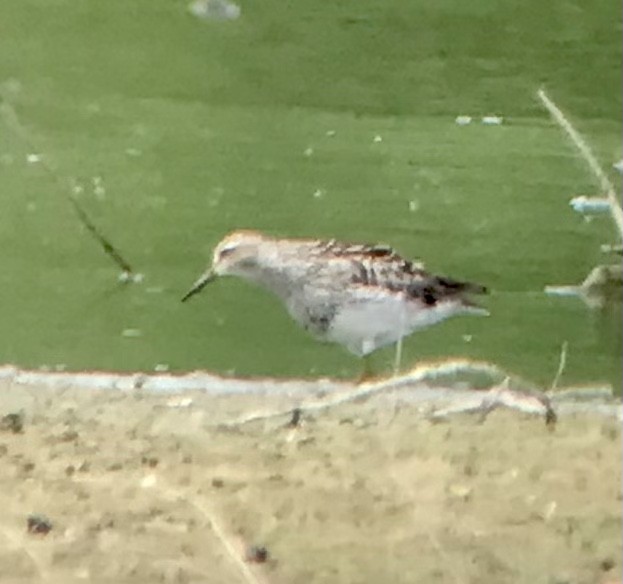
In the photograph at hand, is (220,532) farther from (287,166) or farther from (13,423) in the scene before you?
(287,166)

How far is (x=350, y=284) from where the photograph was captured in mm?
1021

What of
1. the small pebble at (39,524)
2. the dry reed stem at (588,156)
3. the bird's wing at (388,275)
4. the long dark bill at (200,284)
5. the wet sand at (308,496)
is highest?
the dry reed stem at (588,156)

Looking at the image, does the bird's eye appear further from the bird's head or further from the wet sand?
the wet sand

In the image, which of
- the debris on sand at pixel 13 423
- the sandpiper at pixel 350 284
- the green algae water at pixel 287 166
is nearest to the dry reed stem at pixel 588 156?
the green algae water at pixel 287 166

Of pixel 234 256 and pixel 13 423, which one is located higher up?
pixel 234 256

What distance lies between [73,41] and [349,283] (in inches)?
11.4

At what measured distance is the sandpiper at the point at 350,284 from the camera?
1.01 m

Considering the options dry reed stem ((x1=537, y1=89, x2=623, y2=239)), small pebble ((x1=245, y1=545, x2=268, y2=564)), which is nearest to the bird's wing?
dry reed stem ((x1=537, y1=89, x2=623, y2=239))

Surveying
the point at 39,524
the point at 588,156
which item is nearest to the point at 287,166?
the point at 588,156

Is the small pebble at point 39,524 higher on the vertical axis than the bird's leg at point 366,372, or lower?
lower

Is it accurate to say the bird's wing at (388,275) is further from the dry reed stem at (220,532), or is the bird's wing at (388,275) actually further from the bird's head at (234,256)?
the dry reed stem at (220,532)

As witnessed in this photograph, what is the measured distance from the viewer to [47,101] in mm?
1011

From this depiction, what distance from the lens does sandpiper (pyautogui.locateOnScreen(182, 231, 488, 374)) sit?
101 centimetres

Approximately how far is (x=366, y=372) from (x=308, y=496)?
4.3 inches
